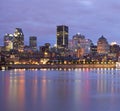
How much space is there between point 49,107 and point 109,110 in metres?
5.40

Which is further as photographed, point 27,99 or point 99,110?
point 27,99

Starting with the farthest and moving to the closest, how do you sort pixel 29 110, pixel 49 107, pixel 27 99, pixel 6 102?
pixel 27 99
pixel 6 102
pixel 49 107
pixel 29 110

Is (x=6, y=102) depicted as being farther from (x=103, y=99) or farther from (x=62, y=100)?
(x=103, y=99)

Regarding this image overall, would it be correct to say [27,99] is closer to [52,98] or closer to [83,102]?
[52,98]

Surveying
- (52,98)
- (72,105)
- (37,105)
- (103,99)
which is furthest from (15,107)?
(103,99)

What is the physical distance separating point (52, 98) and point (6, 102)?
6148 mm

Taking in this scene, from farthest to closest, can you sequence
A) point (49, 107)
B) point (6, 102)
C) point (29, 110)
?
point (6, 102), point (49, 107), point (29, 110)

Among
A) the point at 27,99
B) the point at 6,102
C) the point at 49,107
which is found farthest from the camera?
the point at 27,99

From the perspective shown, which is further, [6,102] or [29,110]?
[6,102]

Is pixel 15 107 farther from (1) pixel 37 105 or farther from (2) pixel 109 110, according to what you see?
(2) pixel 109 110

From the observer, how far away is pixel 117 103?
4075 centimetres

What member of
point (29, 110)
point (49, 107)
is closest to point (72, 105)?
point (49, 107)

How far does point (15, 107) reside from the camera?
36844 millimetres

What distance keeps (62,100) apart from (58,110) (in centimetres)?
723
